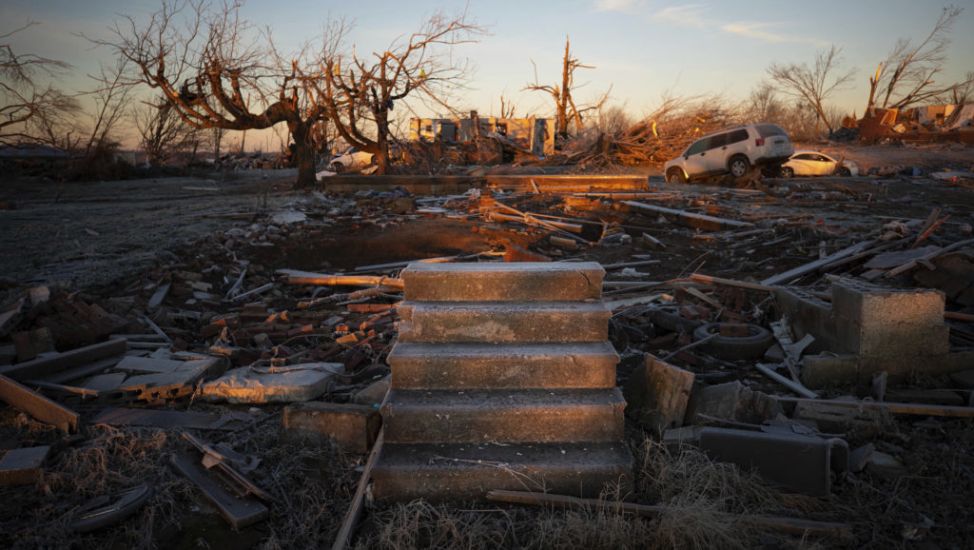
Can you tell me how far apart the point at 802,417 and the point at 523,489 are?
2186mm

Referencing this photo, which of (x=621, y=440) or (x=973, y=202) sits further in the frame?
(x=973, y=202)

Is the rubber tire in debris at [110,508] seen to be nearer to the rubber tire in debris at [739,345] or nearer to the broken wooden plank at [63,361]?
the broken wooden plank at [63,361]

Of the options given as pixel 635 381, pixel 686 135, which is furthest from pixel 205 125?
pixel 686 135

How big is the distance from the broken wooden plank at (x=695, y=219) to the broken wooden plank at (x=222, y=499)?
35.1 ft

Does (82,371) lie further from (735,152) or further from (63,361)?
(735,152)

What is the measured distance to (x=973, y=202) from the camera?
14.2 m

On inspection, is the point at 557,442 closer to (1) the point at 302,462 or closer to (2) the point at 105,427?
(1) the point at 302,462

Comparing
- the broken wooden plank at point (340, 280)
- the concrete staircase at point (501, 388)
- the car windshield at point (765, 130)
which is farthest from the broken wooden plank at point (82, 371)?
the car windshield at point (765, 130)

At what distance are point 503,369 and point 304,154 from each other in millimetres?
16745

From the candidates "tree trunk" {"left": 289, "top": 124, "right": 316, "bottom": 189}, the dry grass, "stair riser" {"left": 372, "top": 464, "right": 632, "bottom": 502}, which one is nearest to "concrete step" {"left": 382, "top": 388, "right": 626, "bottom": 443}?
"stair riser" {"left": 372, "top": 464, "right": 632, "bottom": 502}

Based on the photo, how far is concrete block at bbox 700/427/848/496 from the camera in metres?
3.38

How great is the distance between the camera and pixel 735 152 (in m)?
18.9

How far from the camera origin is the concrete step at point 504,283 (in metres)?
3.97

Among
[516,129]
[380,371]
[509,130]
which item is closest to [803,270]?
[380,371]
